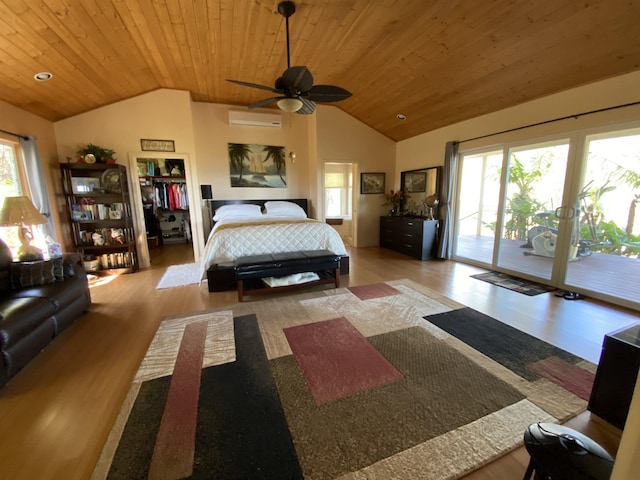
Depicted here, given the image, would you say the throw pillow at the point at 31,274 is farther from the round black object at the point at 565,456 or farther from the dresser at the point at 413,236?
the dresser at the point at 413,236

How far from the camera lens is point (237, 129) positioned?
5.08m

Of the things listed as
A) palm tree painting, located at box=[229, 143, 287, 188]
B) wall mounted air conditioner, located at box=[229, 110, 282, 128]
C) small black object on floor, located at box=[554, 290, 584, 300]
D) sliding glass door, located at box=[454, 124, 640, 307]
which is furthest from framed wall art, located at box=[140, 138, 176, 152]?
small black object on floor, located at box=[554, 290, 584, 300]

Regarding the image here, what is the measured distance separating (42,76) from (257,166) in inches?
119

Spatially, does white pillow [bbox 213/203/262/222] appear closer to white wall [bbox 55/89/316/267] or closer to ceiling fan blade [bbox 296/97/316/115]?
white wall [bbox 55/89/316/267]

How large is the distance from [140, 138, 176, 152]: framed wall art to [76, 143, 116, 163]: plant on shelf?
1.49 ft

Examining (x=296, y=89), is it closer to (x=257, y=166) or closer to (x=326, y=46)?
(x=326, y=46)

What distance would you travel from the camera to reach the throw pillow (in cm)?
226

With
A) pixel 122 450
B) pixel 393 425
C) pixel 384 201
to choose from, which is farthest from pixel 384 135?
pixel 122 450

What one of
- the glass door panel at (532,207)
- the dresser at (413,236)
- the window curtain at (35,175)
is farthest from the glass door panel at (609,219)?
the window curtain at (35,175)

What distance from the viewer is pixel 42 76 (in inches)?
109

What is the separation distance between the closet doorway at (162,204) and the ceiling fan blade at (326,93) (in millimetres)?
2712

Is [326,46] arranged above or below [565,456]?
above

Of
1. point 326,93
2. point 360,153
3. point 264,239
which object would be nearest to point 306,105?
point 326,93

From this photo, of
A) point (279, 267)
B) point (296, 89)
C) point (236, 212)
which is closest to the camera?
point (296, 89)
